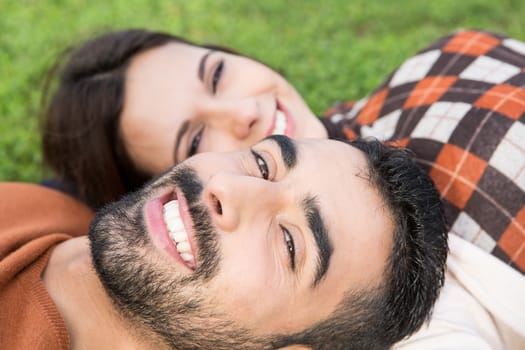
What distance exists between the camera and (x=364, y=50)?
5387mm

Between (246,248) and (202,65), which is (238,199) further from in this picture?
(202,65)

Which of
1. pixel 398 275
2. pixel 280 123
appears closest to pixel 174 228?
pixel 398 275

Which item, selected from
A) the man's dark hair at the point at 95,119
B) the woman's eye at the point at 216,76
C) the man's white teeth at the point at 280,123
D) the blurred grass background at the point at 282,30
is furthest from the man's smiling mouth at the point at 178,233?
the blurred grass background at the point at 282,30

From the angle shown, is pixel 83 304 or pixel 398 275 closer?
pixel 398 275

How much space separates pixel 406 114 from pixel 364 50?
2146 mm

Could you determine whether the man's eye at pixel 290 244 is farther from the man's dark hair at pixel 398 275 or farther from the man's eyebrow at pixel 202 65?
the man's eyebrow at pixel 202 65

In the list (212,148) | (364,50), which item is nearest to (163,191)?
(212,148)

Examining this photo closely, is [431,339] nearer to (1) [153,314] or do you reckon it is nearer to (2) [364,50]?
(1) [153,314]

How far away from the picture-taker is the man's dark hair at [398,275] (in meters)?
2.36

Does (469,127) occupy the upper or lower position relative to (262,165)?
upper

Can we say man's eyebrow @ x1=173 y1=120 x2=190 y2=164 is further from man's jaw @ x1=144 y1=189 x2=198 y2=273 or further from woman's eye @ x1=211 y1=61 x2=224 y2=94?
man's jaw @ x1=144 y1=189 x2=198 y2=273

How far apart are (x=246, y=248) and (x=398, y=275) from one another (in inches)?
26.7

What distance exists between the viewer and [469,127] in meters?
3.06

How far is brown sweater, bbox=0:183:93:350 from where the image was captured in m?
2.32
